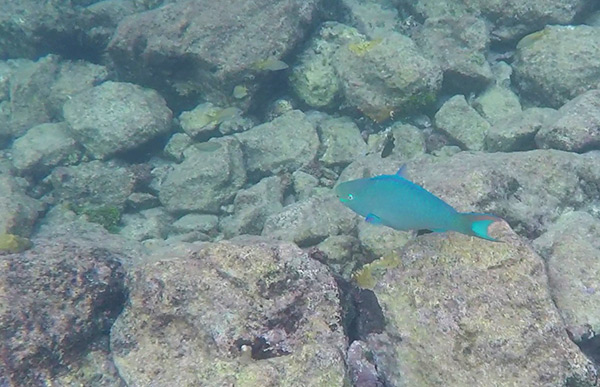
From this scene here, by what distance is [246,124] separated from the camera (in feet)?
25.9

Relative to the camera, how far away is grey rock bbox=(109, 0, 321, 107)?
7.60 metres

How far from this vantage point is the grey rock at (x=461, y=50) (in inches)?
282

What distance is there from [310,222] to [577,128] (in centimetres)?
334

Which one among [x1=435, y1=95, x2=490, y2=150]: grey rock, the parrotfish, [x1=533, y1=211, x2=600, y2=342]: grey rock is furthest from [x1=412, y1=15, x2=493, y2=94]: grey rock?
the parrotfish

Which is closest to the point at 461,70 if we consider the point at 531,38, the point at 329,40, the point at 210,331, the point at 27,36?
the point at 531,38

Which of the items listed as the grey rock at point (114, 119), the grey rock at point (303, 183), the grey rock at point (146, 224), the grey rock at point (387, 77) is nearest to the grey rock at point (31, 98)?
the grey rock at point (114, 119)

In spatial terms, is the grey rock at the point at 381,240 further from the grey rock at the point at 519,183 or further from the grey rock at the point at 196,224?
the grey rock at the point at 196,224

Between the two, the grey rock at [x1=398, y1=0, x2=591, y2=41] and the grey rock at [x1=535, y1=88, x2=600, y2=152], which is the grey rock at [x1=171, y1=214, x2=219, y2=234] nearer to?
the grey rock at [x1=535, y1=88, x2=600, y2=152]

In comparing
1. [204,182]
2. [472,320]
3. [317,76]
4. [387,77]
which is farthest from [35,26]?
[472,320]

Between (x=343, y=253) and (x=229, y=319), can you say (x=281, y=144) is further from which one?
(x=229, y=319)

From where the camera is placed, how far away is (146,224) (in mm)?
6898

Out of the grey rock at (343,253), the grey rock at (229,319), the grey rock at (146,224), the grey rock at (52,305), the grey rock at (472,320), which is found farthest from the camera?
the grey rock at (146,224)

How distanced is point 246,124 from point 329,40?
7.20 ft

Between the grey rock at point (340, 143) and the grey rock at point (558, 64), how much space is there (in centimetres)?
271
